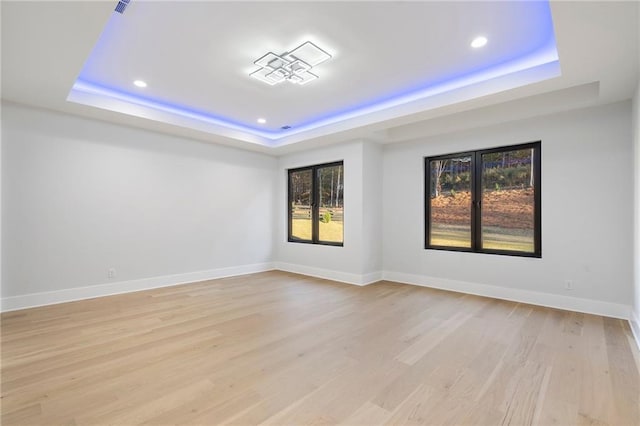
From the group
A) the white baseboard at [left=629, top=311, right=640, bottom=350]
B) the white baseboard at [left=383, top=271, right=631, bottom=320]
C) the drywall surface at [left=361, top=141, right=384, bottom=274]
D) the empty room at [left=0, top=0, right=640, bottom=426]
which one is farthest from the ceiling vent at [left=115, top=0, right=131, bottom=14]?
the white baseboard at [left=629, top=311, right=640, bottom=350]

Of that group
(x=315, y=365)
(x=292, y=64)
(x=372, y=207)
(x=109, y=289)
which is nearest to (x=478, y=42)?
(x=292, y=64)

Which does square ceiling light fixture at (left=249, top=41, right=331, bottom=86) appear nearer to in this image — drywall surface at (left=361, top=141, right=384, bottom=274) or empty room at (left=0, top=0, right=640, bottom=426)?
empty room at (left=0, top=0, right=640, bottom=426)

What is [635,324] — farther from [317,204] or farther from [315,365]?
[317,204]

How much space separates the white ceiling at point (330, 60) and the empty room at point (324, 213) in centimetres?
3

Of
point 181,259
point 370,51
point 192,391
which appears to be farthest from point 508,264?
point 181,259

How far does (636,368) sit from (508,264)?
2.10m

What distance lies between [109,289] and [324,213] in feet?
12.8

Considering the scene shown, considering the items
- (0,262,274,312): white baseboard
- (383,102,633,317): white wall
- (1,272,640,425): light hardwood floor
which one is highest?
(383,102,633,317): white wall

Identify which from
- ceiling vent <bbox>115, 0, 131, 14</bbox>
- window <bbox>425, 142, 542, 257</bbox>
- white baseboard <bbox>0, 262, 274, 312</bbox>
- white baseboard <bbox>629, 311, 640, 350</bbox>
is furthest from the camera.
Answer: window <bbox>425, 142, 542, 257</bbox>

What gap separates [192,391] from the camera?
2092mm

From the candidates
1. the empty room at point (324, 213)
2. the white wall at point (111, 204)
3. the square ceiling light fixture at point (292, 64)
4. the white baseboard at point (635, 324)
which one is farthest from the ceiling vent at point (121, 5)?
the white baseboard at point (635, 324)

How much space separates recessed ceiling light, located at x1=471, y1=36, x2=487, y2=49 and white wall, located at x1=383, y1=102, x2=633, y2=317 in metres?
1.89

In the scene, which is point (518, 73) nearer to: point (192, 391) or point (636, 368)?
point (636, 368)

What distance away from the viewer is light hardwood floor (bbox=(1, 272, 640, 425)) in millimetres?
1881
